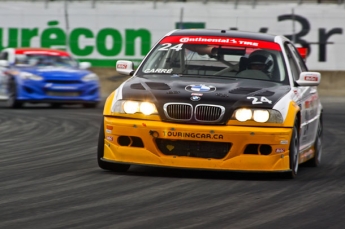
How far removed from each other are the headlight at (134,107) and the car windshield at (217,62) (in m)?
0.99

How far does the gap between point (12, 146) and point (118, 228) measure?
6.48 meters

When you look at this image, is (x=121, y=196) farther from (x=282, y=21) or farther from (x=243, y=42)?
(x=282, y=21)

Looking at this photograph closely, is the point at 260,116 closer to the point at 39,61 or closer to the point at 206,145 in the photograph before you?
the point at 206,145

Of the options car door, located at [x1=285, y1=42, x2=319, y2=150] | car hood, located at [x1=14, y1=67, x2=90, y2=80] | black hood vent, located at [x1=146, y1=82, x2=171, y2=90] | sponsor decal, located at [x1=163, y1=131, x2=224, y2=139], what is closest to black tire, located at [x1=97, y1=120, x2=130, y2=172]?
black hood vent, located at [x1=146, y1=82, x2=171, y2=90]

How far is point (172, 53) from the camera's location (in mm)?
10469

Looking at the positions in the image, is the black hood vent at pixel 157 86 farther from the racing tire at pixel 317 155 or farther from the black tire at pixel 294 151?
the racing tire at pixel 317 155

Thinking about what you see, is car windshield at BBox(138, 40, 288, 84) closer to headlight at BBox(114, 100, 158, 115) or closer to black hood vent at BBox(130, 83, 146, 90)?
black hood vent at BBox(130, 83, 146, 90)

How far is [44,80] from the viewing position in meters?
21.7

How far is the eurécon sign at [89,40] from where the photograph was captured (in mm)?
28141

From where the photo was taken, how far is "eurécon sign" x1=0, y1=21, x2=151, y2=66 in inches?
1108

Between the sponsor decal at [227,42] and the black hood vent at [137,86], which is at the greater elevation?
the sponsor decal at [227,42]

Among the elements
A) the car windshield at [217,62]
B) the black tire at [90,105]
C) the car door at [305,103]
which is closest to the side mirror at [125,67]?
the car windshield at [217,62]

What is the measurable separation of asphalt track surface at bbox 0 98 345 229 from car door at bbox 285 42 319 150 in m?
0.36

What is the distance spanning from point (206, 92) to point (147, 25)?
19196mm
